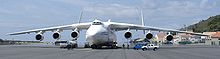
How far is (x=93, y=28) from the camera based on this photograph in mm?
44812

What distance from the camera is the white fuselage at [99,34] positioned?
4384cm

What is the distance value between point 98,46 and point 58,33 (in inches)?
181

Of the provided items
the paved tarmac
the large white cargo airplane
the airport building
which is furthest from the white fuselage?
the airport building

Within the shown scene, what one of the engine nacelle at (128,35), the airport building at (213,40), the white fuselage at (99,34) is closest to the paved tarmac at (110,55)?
the white fuselage at (99,34)

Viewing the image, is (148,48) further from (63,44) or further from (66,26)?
(63,44)

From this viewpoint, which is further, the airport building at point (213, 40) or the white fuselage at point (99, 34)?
the airport building at point (213, 40)

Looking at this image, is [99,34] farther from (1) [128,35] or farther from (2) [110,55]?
(2) [110,55]

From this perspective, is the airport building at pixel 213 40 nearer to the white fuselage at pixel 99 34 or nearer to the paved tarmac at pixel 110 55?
the white fuselage at pixel 99 34

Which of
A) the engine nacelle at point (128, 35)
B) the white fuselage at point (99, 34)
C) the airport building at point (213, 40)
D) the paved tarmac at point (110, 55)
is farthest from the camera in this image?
the airport building at point (213, 40)

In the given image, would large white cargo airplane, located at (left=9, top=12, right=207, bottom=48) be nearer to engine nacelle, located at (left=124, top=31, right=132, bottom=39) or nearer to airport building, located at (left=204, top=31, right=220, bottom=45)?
engine nacelle, located at (left=124, top=31, right=132, bottom=39)

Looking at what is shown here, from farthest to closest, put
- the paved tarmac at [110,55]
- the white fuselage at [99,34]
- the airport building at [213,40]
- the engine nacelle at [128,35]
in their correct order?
1. the airport building at [213,40]
2. the engine nacelle at [128,35]
3. the white fuselage at [99,34]
4. the paved tarmac at [110,55]

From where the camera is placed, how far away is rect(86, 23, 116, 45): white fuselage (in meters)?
43.8

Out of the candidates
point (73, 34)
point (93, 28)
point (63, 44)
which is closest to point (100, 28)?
point (93, 28)

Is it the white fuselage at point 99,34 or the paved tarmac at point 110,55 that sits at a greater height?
the white fuselage at point 99,34
